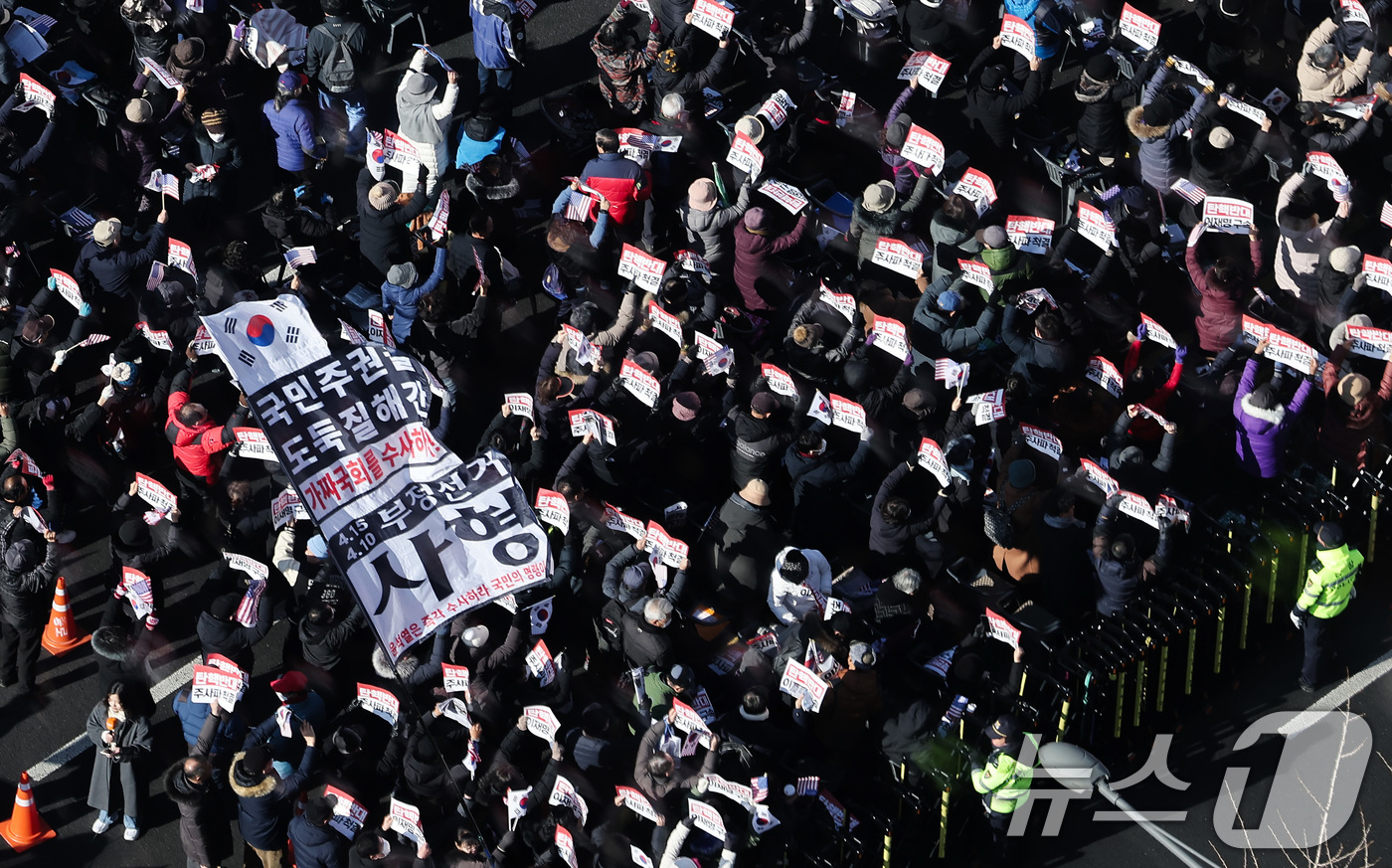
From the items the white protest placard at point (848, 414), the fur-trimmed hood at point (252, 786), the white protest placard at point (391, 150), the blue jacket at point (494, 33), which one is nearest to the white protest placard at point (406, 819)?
the fur-trimmed hood at point (252, 786)

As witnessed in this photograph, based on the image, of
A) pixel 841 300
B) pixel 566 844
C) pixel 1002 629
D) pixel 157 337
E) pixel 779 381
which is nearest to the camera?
pixel 566 844

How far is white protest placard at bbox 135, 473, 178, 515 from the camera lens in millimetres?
15773

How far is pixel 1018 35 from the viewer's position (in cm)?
1834

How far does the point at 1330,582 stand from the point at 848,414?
14.6ft

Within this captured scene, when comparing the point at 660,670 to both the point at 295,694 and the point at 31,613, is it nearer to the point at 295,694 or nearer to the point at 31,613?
the point at 295,694

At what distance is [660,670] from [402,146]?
6467 mm

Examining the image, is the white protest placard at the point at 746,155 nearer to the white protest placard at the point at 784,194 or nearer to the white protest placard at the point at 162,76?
the white protest placard at the point at 784,194

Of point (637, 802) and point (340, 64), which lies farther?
point (340, 64)

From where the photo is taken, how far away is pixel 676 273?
1702 cm

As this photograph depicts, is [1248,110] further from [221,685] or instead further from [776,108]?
[221,685]

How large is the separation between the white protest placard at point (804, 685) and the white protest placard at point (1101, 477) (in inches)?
124

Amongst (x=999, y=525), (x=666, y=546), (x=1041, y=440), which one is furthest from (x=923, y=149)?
(x=666, y=546)

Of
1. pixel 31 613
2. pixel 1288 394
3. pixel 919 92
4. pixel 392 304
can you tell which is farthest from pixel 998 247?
pixel 31 613

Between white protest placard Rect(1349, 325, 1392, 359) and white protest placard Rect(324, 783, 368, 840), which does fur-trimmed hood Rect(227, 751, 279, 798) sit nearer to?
white protest placard Rect(324, 783, 368, 840)
